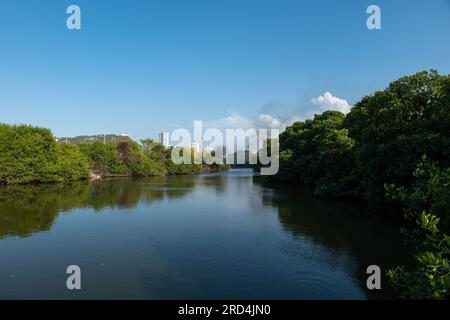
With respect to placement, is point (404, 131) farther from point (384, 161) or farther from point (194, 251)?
point (194, 251)

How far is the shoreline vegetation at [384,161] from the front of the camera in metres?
8.89

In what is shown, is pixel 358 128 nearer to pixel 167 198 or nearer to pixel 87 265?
pixel 167 198

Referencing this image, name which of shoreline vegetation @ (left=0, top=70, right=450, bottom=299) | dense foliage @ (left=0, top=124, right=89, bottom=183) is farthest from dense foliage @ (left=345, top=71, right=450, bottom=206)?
dense foliage @ (left=0, top=124, right=89, bottom=183)

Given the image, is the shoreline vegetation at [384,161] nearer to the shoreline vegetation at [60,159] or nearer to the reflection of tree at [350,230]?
the shoreline vegetation at [60,159]

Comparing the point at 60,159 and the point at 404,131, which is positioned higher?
the point at 404,131

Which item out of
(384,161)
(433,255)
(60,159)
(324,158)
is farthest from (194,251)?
(60,159)

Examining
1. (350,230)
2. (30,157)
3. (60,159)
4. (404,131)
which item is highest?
(404,131)

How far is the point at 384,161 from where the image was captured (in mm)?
28922

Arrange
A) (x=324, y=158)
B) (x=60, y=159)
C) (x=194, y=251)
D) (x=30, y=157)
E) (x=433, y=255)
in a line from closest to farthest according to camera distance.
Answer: (x=433, y=255), (x=194, y=251), (x=324, y=158), (x=30, y=157), (x=60, y=159)

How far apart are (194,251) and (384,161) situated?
690 inches

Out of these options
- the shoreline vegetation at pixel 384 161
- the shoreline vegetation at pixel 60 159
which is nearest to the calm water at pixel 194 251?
the shoreline vegetation at pixel 384 161

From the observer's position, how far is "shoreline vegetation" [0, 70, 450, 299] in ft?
29.2

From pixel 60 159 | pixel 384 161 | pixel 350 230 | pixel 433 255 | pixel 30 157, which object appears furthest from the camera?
pixel 60 159
